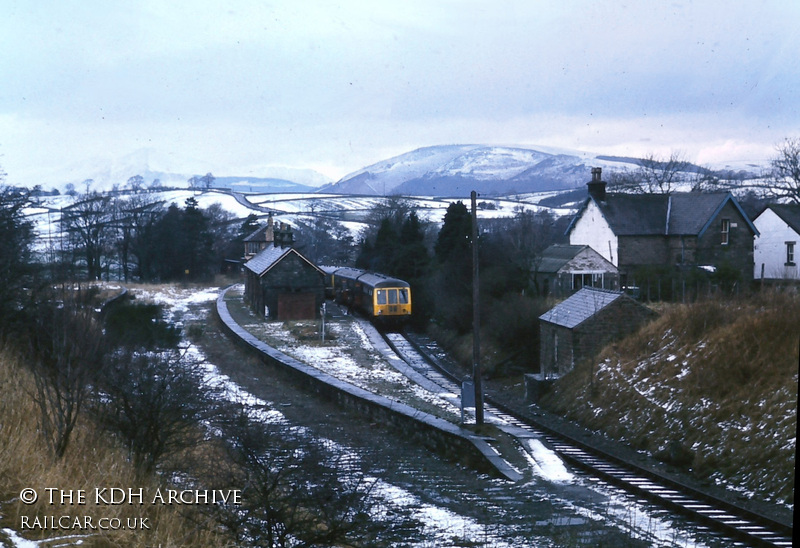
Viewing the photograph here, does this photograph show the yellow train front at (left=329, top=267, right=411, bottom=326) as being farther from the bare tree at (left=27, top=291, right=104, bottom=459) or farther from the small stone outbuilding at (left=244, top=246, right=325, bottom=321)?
the bare tree at (left=27, top=291, right=104, bottom=459)

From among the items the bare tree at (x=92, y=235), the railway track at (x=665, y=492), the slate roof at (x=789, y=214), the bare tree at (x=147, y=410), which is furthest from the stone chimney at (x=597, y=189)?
the bare tree at (x=92, y=235)

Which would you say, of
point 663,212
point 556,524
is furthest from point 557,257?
point 556,524

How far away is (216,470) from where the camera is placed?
300 inches

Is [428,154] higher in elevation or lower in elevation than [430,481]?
higher

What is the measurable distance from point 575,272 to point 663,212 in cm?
606

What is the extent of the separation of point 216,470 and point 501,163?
468 ft

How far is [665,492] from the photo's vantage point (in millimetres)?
12906

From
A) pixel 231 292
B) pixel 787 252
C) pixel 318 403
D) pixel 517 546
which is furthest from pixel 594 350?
pixel 231 292

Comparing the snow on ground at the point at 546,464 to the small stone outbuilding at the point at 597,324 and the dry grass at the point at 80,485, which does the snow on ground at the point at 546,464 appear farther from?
the dry grass at the point at 80,485

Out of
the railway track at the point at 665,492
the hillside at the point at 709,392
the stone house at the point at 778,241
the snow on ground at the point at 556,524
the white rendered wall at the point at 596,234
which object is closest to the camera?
the snow on ground at the point at 556,524

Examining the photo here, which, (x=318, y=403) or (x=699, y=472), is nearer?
(x=699, y=472)

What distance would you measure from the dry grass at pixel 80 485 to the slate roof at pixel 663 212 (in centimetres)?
3322

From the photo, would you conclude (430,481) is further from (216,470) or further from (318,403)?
(318,403)

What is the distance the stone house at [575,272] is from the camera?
37.4m
